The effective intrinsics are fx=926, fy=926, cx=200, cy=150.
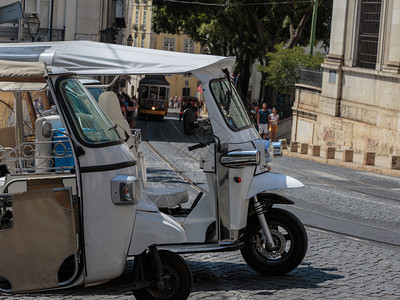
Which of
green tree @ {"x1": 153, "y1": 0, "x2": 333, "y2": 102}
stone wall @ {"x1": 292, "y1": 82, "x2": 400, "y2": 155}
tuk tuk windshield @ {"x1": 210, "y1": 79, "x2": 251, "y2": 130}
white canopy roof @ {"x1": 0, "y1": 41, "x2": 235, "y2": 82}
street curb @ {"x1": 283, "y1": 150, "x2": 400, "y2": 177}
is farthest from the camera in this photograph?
green tree @ {"x1": 153, "y1": 0, "x2": 333, "y2": 102}

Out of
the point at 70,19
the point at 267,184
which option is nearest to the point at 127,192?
the point at 267,184

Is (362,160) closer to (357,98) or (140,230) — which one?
(357,98)

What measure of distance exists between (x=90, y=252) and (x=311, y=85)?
3056cm

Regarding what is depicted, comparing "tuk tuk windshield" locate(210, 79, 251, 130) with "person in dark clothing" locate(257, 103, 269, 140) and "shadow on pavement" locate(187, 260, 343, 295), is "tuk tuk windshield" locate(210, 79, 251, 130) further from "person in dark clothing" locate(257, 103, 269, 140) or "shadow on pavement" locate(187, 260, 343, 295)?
"person in dark clothing" locate(257, 103, 269, 140)

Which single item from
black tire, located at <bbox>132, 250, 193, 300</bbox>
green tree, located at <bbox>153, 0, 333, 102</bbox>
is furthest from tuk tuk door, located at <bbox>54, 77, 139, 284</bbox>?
green tree, located at <bbox>153, 0, 333, 102</bbox>

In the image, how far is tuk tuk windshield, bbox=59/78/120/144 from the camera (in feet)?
22.3

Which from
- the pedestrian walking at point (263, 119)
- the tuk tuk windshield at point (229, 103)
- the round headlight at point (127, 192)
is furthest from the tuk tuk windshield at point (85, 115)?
the pedestrian walking at point (263, 119)

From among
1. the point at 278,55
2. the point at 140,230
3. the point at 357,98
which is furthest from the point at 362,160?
the point at 140,230

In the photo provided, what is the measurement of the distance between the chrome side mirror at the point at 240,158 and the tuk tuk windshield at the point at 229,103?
0.32 meters

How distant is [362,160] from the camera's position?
27.5 meters

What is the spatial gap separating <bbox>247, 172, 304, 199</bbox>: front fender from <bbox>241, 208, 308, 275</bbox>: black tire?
255 mm

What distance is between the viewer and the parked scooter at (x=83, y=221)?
6.54 m

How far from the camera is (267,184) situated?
27.6 feet

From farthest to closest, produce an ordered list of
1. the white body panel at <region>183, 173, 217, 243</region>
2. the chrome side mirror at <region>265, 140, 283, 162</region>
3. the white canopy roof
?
1. the chrome side mirror at <region>265, 140, 283, 162</region>
2. the white body panel at <region>183, 173, 217, 243</region>
3. the white canopy roof
